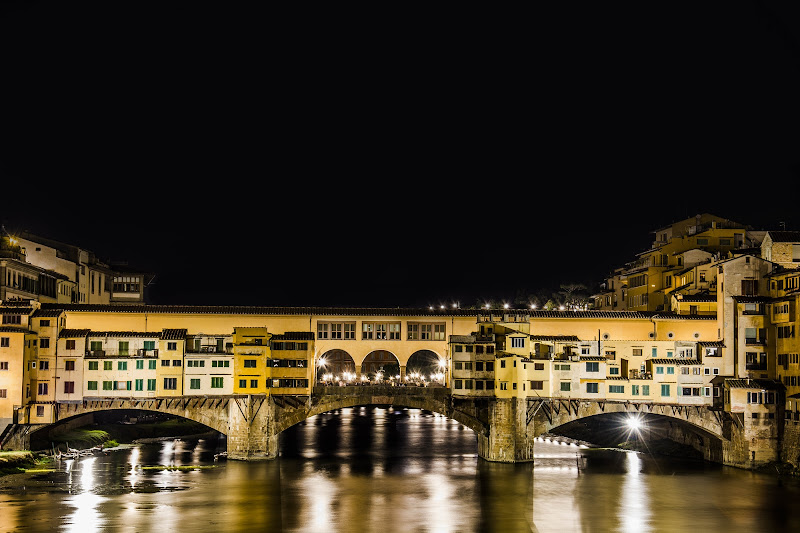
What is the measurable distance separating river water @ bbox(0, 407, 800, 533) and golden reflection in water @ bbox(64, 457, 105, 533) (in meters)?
0.08

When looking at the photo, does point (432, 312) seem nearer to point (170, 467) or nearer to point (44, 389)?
point (170, 467)

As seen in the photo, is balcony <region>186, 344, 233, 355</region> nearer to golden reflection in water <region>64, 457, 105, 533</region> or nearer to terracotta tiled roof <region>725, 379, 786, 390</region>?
golden reflection in water <region>64, 457, 105, 533</region>

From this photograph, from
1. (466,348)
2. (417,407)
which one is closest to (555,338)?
(466,348)

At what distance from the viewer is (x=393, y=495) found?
53.3 meters

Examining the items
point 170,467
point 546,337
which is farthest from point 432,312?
point 170,467

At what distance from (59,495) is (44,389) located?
42.5 feet

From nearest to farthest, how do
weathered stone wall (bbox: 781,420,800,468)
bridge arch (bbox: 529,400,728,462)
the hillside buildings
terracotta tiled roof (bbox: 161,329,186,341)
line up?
weathered stone wall (bbox: 781,420,800,468) → the hillside buildings → bridge arch (bbox: 529,400,728,462) → terracotta tiled roof (bbox: 161,329,186,341)

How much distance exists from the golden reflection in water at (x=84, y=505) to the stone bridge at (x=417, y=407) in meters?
5.56

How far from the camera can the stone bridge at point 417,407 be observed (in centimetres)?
6222

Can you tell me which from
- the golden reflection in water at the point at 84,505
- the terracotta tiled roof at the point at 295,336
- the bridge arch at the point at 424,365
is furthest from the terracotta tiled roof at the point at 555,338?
the bridge arch at the point at 424,365

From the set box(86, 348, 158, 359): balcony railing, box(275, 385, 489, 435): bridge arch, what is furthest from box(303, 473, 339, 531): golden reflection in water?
box(86, 348, 158, 359): balcony railing

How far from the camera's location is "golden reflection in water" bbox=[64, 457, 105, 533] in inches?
1711

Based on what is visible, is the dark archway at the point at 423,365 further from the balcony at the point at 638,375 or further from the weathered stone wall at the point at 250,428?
the weathered stone wall at the point at 250,428

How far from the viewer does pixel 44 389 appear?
61.9 metres
